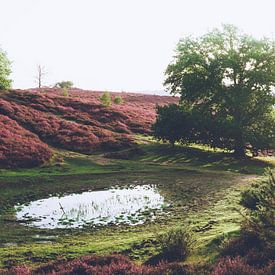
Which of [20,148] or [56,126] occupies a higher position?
[56,126]

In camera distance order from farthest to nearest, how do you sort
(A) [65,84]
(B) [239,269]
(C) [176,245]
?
(A) [65,84], (C) [176,245], (B) [239,269]

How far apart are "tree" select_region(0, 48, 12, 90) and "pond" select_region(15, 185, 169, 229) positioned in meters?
41.2

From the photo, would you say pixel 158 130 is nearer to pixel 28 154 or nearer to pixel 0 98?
pixel 28 154

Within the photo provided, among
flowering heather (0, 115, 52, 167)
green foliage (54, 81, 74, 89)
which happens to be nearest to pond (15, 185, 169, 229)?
flowering heather (0, 115, 52, 167)

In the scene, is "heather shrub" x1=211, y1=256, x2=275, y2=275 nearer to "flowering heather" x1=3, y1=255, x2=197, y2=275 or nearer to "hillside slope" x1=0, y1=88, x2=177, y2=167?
"flowering heather" x1=3, y1=255, x2=197, y2=275

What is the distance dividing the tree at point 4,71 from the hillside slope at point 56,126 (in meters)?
2.45

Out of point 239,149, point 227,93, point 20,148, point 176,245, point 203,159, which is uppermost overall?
point 227,93

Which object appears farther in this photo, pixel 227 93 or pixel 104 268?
pixel 227 93

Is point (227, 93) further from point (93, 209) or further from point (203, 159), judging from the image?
point (93, 209)

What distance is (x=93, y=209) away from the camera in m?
23.2

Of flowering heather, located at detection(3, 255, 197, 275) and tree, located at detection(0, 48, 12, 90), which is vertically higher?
tree, located at detection(0, 48, 12, 90)

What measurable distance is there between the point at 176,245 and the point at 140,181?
64.8ft

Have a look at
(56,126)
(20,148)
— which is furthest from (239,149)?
(20,148)

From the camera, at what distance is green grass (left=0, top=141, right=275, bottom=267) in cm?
1502
